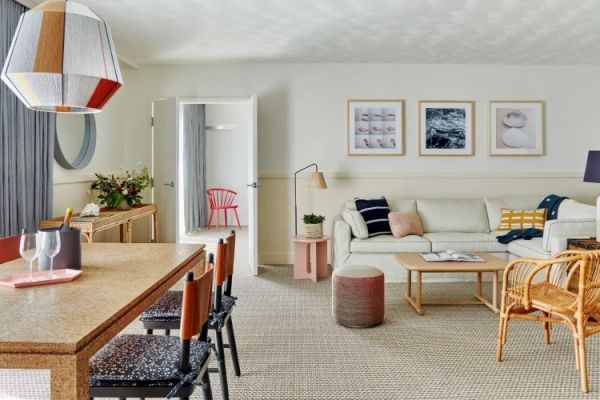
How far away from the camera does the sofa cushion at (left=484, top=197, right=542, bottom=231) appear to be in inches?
223

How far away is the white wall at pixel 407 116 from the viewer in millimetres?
6066

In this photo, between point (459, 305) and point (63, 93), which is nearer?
point (63, 93)

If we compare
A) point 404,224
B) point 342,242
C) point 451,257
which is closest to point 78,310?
point 451,257

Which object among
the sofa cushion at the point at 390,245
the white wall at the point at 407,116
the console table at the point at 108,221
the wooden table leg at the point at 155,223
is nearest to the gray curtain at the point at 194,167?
the white wall at the point at 407,116

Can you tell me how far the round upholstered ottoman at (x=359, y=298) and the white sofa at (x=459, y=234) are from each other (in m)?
1.41

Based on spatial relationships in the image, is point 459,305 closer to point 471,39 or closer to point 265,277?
point 265,277

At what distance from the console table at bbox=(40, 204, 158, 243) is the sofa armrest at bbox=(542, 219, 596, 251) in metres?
3.96

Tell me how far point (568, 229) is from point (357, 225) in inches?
77.5

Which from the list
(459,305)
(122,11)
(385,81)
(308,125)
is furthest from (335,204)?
(122,11)

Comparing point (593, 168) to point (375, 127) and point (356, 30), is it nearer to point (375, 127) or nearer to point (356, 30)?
point (375, 127)

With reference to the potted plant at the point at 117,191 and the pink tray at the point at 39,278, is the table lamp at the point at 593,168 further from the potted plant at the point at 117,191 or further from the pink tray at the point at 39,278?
the pink tray at the point at 39,278

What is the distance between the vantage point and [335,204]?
6125 mm

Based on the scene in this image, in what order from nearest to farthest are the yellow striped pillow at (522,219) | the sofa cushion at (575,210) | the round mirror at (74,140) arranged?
the round mirror at (74,140), the sofa cushion at (575,210), the yellow striped pillow at (522,219)

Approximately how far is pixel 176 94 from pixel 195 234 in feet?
10.1
